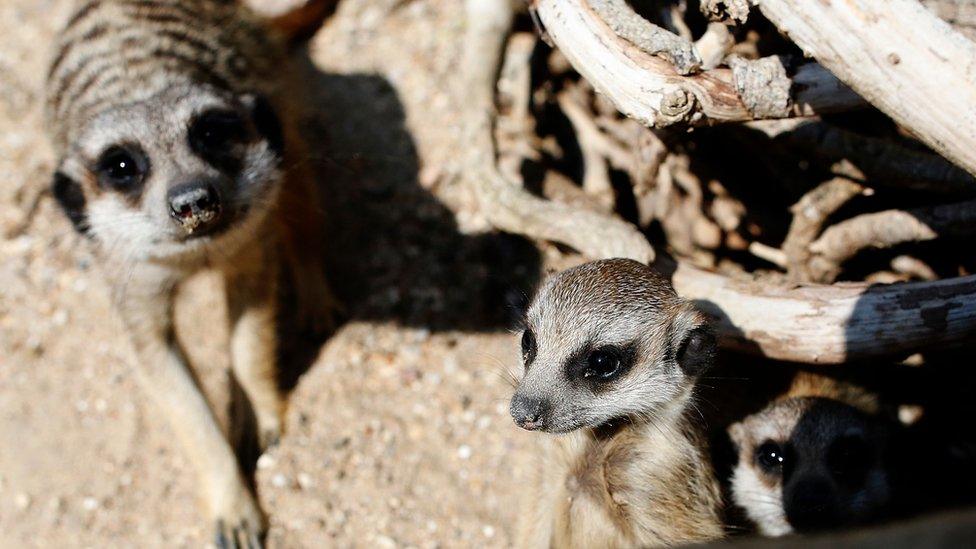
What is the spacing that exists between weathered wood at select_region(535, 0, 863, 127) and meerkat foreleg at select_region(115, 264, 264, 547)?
5.77 feet

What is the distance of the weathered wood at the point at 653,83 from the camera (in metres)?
2.31

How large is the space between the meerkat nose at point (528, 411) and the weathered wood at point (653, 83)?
74cm

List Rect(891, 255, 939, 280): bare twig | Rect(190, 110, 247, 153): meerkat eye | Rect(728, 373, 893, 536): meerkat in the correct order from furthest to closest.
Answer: Rect(190, 110, 247, 153): meerkat eye < Rect(891, 255, 939, 280): bare twig < Rect(728, 373, 893, 536): meerkat

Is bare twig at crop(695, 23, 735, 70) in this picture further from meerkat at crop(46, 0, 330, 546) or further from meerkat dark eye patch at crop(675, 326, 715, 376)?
meerkat at crop(46, 0, 330, 546)

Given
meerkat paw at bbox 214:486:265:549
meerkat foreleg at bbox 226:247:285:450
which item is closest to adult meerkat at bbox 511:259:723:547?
meerkat paw at bbox 214:486:265:549

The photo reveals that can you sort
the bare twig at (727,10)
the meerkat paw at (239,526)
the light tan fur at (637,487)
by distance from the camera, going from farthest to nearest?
1. the meerkat paw at (239,526)
2. the light tan fur at (637,487)
3. the bare twig at (727,10)

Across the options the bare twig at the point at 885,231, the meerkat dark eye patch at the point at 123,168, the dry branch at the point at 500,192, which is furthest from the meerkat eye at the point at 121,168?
the bare twig at the point at 885,231

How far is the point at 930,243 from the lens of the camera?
3035 mm

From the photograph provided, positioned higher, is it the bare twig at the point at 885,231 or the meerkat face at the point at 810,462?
the bare twig at the point at 885,231

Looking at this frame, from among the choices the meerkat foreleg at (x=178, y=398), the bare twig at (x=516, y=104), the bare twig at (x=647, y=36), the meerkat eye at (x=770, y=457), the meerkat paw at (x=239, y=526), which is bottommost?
the meerkat paw at (x=239, y=526)

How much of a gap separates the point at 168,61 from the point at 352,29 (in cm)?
132

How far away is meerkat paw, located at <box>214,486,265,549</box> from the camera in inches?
131

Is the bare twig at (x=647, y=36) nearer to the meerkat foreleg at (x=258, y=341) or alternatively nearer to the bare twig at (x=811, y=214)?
the bare twig at (x=811, y=214)

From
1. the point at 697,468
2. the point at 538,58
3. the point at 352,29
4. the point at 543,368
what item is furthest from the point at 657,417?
the point at 352,29
